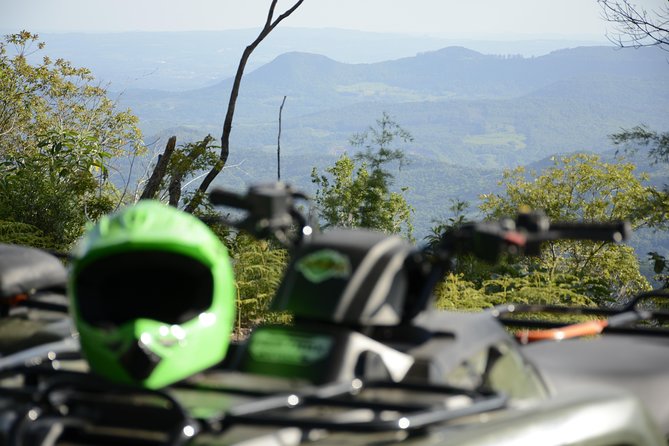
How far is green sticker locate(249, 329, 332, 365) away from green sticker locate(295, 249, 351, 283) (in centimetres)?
14

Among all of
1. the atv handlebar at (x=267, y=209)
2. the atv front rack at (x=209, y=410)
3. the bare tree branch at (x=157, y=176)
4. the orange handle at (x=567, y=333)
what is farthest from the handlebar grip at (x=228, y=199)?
the bare tree branch at (x=157, y=176)

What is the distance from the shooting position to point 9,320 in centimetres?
274

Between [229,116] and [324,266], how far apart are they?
36.7ft

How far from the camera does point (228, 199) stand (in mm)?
2580

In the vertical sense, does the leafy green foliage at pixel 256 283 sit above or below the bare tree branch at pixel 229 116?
below

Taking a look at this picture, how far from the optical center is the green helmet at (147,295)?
1916 mm

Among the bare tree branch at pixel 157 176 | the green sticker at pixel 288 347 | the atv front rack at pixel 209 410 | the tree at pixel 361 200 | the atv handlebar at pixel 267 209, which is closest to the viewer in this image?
the atv front rack at pixel 209 410

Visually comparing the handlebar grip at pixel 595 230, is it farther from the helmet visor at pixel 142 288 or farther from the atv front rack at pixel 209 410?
the helmet visor at pixel 142 288

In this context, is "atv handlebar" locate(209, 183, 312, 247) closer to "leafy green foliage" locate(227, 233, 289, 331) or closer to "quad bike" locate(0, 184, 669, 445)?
"quad bike" locate(0, 184, 669, 445)

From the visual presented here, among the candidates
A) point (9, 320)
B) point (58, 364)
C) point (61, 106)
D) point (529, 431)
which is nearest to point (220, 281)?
point (58, 364)

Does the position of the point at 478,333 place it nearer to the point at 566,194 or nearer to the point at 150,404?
the point at 150,404

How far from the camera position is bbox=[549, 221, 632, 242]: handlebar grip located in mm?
2280

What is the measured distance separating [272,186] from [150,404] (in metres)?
0.81

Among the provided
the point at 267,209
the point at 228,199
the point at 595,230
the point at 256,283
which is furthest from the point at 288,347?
the point at 256,283
